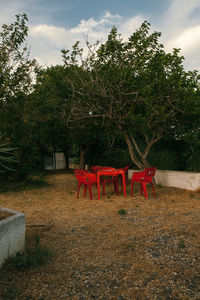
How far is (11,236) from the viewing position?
288 cm

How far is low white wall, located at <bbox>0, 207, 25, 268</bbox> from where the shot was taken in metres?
2.74

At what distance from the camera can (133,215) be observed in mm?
4969

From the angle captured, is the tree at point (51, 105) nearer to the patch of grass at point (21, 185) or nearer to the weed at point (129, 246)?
the patch of grass at point (21, 185)

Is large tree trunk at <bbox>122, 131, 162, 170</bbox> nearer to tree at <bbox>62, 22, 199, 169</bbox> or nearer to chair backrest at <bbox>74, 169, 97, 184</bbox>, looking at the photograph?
tree at <bbox>62, 22, 199, 169</bbox>

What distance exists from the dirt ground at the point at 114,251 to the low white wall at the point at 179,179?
1.59 m

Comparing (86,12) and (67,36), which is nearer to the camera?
(86,12)

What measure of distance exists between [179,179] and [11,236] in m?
6.21

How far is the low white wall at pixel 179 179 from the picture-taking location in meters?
7.40

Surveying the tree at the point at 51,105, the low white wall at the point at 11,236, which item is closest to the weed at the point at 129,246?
the low white wall at the point at 11,236

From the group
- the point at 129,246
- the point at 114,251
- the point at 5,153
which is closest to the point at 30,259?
the point at 114,251

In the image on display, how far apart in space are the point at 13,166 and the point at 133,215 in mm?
5737

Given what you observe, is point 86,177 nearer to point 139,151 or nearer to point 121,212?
point 121,212

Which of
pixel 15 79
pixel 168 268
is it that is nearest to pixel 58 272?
pixel 168 268

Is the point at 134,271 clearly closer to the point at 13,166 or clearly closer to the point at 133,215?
the point at 133,215
